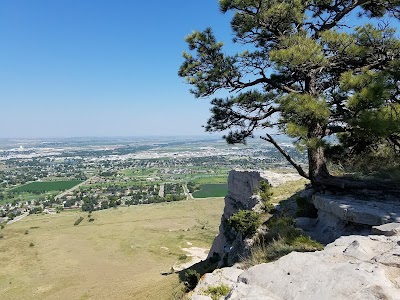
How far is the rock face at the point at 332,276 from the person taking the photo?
412 centimetres

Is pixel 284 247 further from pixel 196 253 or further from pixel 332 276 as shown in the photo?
pixel 196 253

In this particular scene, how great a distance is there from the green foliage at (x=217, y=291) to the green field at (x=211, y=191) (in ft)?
287

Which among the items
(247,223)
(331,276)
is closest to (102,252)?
(247,223)

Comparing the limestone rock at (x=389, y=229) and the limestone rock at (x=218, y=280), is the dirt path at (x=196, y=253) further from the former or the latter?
the limestone rock at (x=389, y=229)

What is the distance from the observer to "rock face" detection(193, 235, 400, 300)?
4121 millimetres

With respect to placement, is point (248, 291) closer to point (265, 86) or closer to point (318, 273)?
point (318, 273)

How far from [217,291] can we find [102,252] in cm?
4330

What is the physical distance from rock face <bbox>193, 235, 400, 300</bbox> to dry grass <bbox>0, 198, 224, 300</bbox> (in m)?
13.3

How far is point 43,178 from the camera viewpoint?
15400 cm

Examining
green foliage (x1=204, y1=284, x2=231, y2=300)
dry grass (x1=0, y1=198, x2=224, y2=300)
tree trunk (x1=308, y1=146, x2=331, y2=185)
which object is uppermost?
tree trunk (x1=308, y1=146, x2=331, y2=185)

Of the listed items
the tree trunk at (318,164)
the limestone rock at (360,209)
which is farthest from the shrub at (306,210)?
the tree trunk at (318,164)

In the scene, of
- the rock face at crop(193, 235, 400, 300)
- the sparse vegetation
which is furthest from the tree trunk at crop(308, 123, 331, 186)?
the rock face at crop(193, 235, 400, 300)

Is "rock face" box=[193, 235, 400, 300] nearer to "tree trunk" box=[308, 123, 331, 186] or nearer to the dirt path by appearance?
"tree trunk" box=[308, 123, 331, 186]

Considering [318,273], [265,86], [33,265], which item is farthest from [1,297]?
[318,273]
